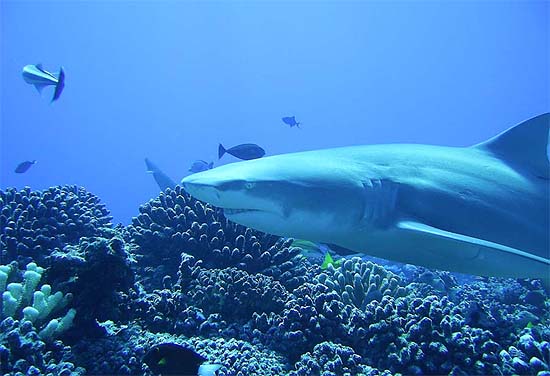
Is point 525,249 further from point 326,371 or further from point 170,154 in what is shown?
point 170,154

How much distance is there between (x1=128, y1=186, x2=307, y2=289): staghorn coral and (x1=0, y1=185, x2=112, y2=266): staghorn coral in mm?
897

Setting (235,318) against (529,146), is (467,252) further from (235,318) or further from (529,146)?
(235,318)

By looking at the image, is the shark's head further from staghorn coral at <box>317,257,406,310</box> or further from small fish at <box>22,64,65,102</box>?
small fish at <box>22,64,65,102</box>

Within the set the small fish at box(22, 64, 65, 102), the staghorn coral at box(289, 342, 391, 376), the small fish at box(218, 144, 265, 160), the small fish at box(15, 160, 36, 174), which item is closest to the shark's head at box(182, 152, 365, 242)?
the staghorn coral at box(289, 342, 391, 376)

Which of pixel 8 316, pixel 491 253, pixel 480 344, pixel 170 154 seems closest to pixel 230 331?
pixel 8 316

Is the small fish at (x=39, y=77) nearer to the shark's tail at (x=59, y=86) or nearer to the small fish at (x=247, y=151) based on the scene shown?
the shark's tail at (x=59, y=86)

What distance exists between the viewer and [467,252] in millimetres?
3461

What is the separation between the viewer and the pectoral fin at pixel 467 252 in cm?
321

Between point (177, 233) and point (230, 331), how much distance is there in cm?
175

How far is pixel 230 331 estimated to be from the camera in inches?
141

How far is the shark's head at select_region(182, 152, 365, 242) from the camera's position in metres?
3.12

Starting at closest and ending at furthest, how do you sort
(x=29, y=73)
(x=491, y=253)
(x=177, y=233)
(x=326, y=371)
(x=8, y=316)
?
(x=326, y=371) → (x=8, y=316) → (x=491, y=253) → (x=177, y=233) → (x=29, y=73)

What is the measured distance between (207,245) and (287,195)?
1.98 m

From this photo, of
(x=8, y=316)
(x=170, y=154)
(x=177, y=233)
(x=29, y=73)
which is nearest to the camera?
(x=8, y=316)
